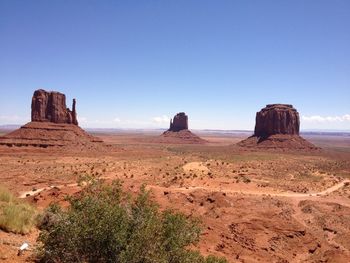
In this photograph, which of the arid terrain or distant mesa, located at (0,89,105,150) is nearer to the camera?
the arid terrain

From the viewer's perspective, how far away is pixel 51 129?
78.6 meters

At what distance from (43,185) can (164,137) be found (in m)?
122

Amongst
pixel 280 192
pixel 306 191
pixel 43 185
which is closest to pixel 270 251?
pixel 280 192

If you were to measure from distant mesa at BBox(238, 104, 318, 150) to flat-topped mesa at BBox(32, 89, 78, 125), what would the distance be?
54559 mm

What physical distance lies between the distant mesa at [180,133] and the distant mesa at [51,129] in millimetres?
65753

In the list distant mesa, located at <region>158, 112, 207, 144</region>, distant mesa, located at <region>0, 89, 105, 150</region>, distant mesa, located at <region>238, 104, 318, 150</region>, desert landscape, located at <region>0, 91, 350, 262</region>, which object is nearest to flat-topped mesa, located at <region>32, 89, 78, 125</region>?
distant mesa, located at <region>0, 89, 105, 150</region>

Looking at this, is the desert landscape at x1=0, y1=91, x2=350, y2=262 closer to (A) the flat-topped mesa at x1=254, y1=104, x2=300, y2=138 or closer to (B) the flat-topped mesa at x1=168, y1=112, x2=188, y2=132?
(A) the flat-topped mesa at x1=254, y1=104, x2=300, y2=138

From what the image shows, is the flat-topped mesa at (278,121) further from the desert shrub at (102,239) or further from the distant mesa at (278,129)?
the desert shrub at (102,239)

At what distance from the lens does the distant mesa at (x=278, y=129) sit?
10538cm

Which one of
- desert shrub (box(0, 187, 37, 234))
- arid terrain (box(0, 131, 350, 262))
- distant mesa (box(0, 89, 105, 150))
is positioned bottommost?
arid terrain (box(0, 131, 350, 262))

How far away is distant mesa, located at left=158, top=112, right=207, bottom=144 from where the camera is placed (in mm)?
147125

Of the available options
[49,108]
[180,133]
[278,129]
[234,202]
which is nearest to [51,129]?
[49,108]

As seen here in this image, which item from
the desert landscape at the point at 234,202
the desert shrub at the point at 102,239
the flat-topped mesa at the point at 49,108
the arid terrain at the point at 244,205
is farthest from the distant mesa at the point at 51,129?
the desert shrub at the point at 102,239

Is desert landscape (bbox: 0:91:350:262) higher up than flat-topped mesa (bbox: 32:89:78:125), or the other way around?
flat-topped mesa (bbox: 32:89:78:125)
